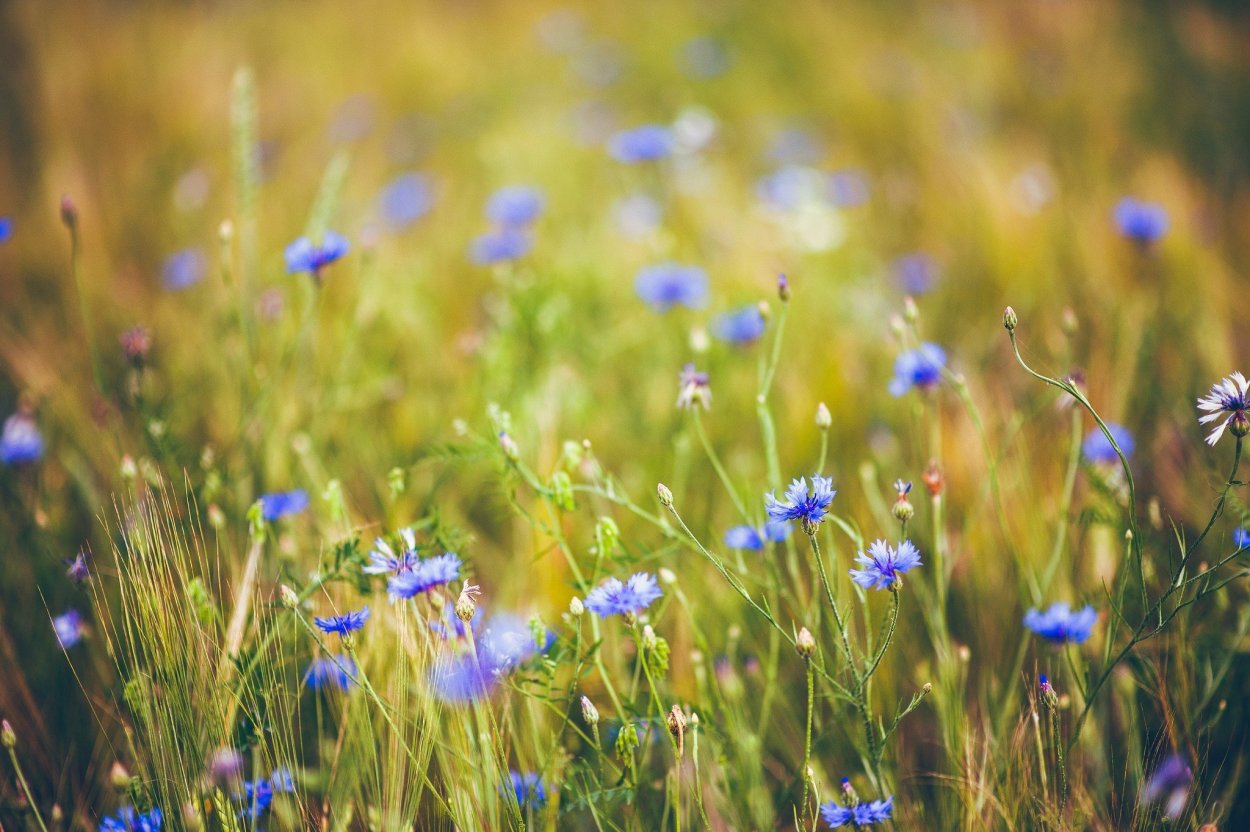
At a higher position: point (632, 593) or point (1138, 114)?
point (1138, 114)

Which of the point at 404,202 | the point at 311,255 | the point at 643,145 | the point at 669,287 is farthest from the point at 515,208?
the point at 311,255

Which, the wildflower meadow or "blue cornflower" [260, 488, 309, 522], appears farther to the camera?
"blue cornflower" [260, 488, 309, 522]

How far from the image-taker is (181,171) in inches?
104

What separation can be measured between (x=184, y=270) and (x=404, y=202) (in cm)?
70

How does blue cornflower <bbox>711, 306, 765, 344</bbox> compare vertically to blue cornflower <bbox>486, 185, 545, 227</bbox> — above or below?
below

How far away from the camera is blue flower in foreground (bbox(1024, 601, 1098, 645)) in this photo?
2.90 ft

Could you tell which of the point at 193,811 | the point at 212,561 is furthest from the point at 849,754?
the point at 212,561

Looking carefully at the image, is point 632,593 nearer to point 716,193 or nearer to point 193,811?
point 193,811

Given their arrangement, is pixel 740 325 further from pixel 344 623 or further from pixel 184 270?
pixel 184 270

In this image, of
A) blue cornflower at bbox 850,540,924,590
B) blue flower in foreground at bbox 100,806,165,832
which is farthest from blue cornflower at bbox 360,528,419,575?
blue cornflower at bbox 850,540,924,590

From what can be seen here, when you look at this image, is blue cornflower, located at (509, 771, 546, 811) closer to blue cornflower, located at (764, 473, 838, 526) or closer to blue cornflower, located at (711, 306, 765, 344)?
blue cornflower, located at (764, 473, 838, 526)

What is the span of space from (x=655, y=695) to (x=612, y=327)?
1229 millimetres

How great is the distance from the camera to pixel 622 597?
0.77 meters

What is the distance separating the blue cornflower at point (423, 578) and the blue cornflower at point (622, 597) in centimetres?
14
